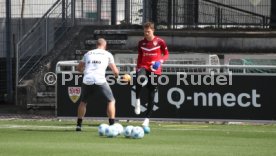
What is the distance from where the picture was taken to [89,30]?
27172 millimetres

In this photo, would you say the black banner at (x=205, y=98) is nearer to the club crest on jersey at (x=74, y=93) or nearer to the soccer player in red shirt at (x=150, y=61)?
the club crest on jersey at (x=74, y=93)

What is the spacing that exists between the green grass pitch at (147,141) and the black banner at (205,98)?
1.73ft

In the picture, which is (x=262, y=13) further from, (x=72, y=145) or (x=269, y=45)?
(x=72, y=145)

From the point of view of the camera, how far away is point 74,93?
67.4 feet

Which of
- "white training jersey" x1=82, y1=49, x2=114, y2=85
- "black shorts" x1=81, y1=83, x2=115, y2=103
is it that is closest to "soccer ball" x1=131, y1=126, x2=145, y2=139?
"black shorts" x1=81, y1=83, x2=115, y2=103

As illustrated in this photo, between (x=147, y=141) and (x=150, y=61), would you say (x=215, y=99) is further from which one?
(x=147, y=141)

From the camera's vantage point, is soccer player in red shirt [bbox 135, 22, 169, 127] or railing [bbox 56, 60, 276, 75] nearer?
soccer player in red shirt [bbox 135, 22, 169, 127]

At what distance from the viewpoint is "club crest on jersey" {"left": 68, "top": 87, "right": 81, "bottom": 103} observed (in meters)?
20.5

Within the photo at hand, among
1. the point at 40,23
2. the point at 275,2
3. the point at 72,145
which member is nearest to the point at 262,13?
the point at 275,2

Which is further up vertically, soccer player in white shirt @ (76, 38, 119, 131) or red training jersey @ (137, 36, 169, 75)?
red training jersey @ (137, 36, 169, 75)

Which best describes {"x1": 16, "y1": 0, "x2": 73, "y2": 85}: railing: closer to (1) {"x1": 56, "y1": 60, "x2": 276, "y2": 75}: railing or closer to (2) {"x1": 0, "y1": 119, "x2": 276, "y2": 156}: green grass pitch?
(1) {"x1": 56, "y1": 60, "x2": 276, "y2": 75}: railing

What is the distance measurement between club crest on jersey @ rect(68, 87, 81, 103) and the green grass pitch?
1.16 m

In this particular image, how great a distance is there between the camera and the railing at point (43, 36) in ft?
86.7

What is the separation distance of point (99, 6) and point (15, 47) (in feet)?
10.1
